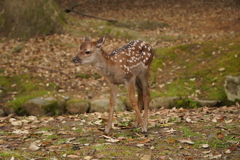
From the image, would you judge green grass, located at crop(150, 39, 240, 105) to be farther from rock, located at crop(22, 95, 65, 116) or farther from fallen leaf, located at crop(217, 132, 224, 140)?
fallen leaf, located at crop(217, 132, 224, 140)

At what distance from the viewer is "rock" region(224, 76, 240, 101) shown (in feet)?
26.3

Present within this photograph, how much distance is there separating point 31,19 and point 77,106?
6723 mm

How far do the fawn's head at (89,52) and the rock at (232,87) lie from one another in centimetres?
459

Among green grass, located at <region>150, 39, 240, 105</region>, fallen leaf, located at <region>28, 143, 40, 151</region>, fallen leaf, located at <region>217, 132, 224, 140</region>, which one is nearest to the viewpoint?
fallen leaf, located at <region>28, 143, 40, 151</region>

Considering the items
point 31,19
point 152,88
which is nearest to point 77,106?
point 152,88

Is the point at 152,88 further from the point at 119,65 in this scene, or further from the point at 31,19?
the point at 31,19

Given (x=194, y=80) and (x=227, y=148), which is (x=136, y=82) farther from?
(x=194, y=80)

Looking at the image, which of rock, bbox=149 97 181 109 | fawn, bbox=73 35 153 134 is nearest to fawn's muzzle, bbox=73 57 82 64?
fawn, bbox=73 35 153 134

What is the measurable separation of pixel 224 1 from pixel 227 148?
18305mm

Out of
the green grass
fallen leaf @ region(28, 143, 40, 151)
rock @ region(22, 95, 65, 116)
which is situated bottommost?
fallen leaf @ region(28, 143, 40, 151)

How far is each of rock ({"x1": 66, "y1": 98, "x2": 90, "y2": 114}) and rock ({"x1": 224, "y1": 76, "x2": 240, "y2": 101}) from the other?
3.94 metres

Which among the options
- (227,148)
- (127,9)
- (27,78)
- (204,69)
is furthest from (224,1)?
(227,148)

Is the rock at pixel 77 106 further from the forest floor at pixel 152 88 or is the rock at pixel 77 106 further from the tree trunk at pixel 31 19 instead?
the tree trunk at pixel 31 19

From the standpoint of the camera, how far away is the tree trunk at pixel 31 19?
1299 centimetres
